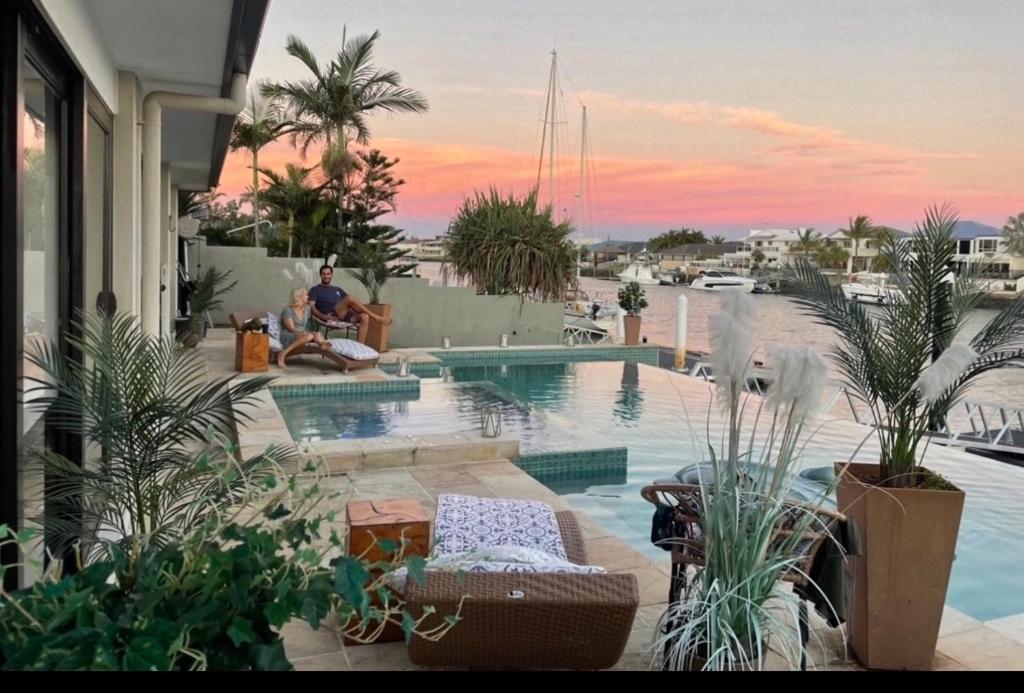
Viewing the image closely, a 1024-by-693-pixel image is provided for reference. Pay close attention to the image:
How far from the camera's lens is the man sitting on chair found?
11.6 meters

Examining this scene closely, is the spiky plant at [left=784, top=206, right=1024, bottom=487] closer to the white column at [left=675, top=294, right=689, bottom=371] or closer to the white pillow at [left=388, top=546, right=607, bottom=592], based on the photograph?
the white pillow at [left=388, top=546, right=607, bottom=592]

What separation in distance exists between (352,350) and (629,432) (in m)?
3.74

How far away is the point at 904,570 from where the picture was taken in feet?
10.0

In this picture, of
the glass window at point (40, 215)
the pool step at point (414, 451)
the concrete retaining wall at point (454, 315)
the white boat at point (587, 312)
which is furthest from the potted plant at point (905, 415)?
the white boat at point (587, 312)

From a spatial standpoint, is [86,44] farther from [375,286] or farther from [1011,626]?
[375,286]

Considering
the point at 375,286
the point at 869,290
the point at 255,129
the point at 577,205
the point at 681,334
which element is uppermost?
the point at 255,129

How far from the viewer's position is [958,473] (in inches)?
277

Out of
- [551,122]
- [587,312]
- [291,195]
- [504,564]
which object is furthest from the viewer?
[551,122]

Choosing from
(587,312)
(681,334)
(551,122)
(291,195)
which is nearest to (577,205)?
(551,122)

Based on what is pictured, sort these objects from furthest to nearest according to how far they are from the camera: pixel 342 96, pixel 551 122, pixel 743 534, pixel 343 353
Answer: pixel 551 122 < pixel 342 96 < pixel 343 353 < pixel 743 534

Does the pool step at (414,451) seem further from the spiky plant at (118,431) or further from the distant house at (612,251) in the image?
the distant house at (612,251)

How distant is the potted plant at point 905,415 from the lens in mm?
3053

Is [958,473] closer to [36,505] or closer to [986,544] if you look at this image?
[986,544]
